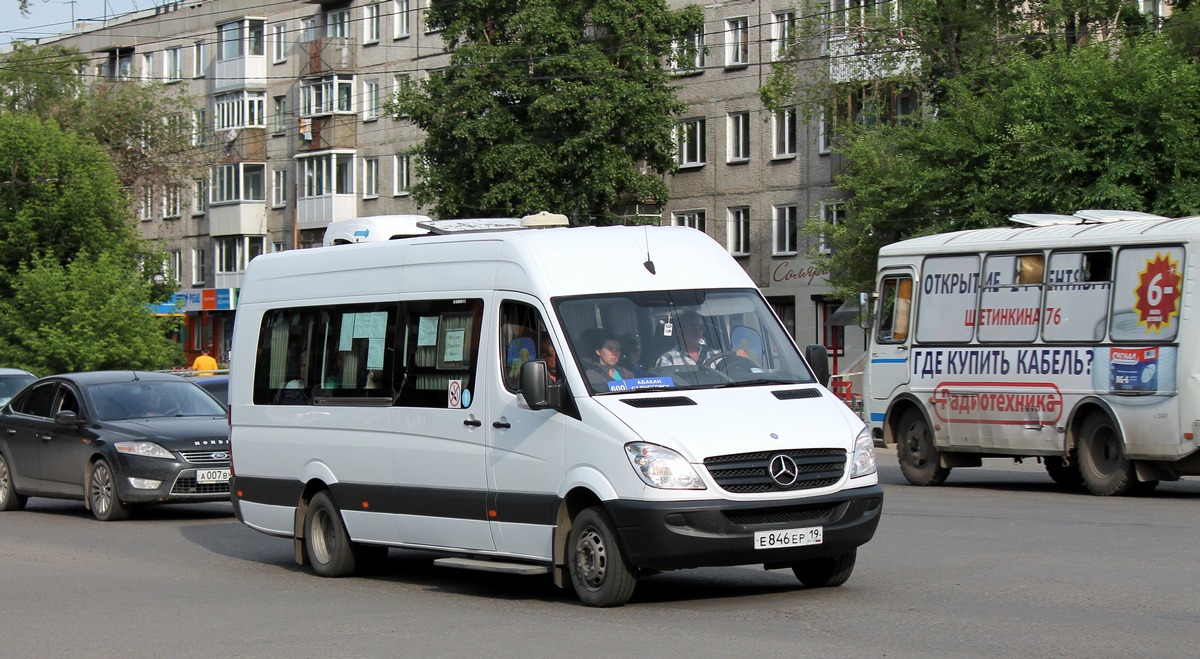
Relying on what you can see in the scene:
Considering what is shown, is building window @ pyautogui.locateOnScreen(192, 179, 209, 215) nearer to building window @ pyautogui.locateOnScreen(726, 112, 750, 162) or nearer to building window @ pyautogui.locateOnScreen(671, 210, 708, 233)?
building window @ pyautogui.locateOnScreen(671, 210, 708, 233)

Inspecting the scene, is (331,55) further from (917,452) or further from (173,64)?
(917,452)

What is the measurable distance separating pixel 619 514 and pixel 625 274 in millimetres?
1796

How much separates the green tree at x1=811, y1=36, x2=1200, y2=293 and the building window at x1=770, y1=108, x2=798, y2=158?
11425 millimetres

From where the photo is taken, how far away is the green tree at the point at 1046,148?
112 ft

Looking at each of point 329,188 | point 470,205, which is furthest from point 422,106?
point 329,188

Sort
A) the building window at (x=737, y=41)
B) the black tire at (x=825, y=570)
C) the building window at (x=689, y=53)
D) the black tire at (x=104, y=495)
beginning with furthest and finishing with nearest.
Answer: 1. the building window at (x=737, y=41)
2. the building window at (x=689, y=53)
3. the black tire at (x=104, y=495)
4. the black tire at (x=825, y=570)

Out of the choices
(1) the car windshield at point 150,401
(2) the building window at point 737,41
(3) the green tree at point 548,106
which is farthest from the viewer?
(2) the building window at point 737,41

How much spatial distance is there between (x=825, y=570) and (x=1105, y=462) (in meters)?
9.90

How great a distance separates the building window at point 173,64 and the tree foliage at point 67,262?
80.8 feet

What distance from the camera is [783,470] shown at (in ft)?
34.2

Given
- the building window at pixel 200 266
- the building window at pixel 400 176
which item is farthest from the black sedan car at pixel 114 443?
the building window at pixel 200 266

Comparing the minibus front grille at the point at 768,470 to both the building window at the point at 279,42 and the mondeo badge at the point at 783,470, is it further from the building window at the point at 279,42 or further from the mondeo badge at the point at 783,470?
the building window at the point at 279,42

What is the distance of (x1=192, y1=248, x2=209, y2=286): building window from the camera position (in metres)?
82.4

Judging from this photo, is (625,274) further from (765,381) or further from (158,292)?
(158,292)
